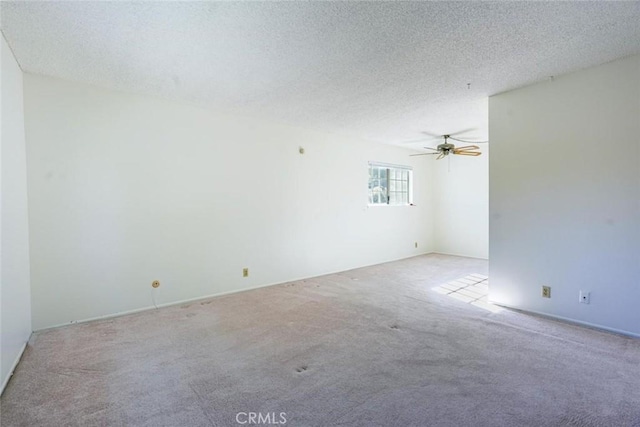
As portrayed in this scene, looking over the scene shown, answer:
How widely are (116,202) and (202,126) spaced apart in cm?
131

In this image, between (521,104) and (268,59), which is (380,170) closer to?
(521,104)

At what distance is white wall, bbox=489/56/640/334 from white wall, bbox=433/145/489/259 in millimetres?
3204

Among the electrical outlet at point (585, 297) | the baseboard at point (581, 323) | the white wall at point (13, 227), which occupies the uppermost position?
the white wall at point (13, 227)

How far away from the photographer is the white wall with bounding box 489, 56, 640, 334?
2674 millimetres

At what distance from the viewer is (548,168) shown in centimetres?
312

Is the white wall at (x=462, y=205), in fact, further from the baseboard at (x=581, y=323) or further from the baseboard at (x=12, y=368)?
the baseboard at (x=12, y=368)

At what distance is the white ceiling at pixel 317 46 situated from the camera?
1.97 meters

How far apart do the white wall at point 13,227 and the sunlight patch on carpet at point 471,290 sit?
13.5ft

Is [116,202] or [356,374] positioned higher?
[116,202]

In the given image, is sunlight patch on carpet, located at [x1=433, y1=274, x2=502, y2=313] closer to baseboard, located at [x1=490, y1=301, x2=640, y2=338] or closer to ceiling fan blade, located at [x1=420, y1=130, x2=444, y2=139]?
baseboard, located at [x1=490, y1=301, x2=640, y2=338]

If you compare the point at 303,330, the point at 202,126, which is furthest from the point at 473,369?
the point at 202,126

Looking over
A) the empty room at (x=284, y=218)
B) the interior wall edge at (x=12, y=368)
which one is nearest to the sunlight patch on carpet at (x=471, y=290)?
the empty room at (x=284, y=218)

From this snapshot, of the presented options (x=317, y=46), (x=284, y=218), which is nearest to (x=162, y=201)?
(x=284, y=218)

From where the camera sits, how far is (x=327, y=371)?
2.17 meters
